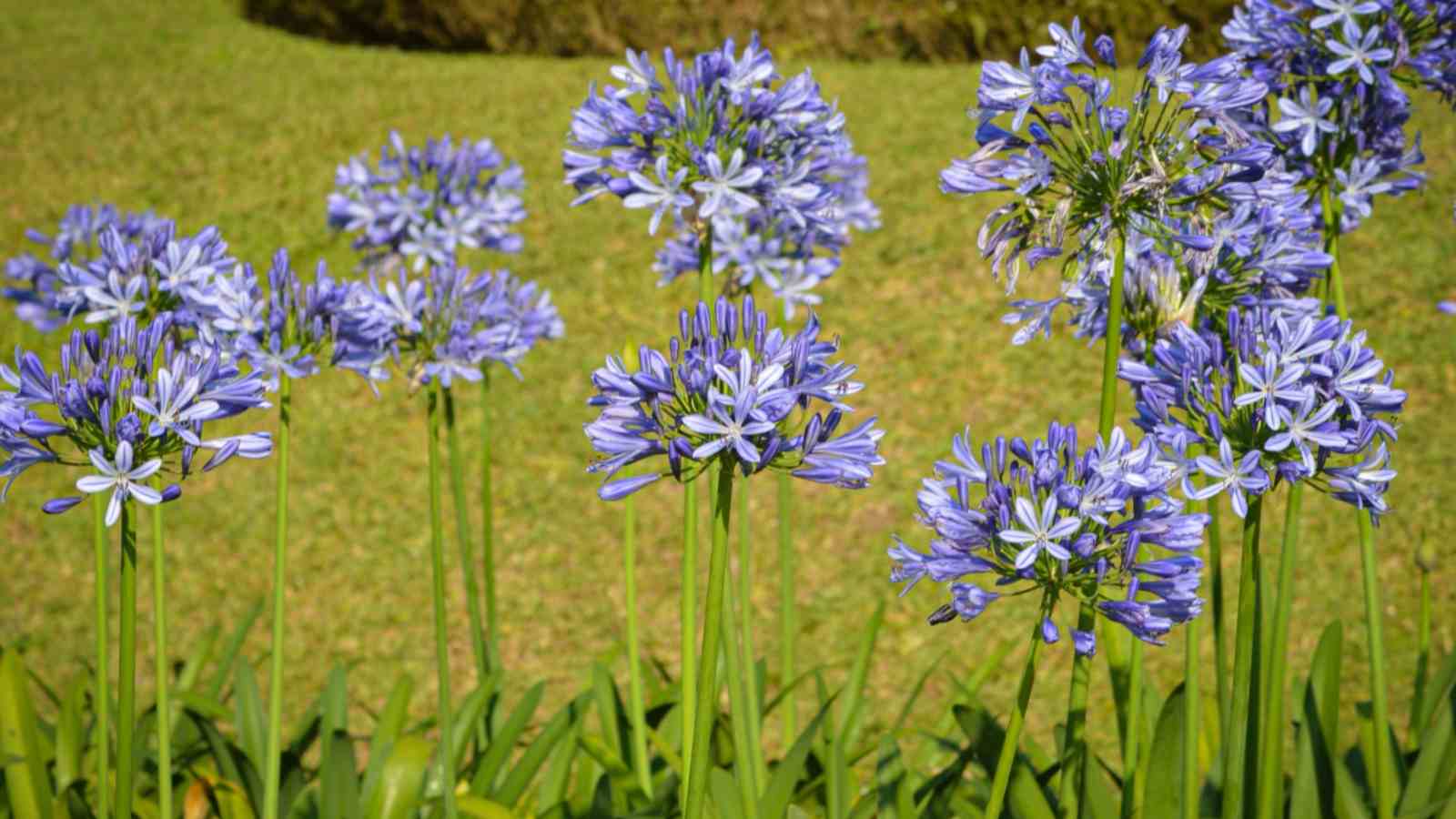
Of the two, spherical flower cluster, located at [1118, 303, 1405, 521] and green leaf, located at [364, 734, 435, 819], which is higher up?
spherical flower cluster, located at [1118, 303, 1405, 521]

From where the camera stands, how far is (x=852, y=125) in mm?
10375

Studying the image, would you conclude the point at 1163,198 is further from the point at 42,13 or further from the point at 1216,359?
the point at 42,13

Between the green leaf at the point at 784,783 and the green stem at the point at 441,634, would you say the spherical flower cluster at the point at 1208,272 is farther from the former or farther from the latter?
A: the green stem at the point at 441,634

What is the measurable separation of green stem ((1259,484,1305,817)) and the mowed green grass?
3.11 meters

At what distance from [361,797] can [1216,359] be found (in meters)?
2.36

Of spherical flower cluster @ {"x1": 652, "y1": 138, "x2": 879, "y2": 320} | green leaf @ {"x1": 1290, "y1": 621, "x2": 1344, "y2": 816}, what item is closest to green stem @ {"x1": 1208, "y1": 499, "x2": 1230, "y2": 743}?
green leaf @ {"x1": 1290, "y1": 621, "x2": 1344, "y2": 816}

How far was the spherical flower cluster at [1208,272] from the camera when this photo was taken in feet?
7.27

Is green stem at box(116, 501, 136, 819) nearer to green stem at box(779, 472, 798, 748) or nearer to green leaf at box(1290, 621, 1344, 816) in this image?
green stem at box(779, 472, 798, 748)

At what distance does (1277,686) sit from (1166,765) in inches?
11.9

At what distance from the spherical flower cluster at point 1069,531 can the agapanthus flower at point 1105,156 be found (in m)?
0.30

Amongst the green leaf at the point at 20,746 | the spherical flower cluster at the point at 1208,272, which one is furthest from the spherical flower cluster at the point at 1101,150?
the green leaf at the point at 20,746

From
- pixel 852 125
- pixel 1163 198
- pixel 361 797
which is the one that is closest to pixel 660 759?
pixel 361 797

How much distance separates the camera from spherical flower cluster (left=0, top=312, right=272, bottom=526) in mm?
2029

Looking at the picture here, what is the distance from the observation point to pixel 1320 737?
115 inches
